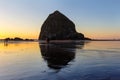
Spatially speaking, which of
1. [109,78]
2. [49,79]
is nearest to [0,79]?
[49,79]

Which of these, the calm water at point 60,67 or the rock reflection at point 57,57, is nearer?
the calm water at point 60,67

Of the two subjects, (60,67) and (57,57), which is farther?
(57,57)

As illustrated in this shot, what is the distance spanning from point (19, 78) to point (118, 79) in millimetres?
4977

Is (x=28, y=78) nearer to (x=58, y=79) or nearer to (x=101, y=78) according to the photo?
(x=58, y=79)

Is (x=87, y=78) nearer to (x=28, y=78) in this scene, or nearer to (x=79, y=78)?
(x=79, y=78)

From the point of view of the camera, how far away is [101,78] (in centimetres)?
1133

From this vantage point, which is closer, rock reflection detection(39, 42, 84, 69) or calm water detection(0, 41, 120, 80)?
calm water detection(0, 41, 120, 80)

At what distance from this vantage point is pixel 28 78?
38.1 feet

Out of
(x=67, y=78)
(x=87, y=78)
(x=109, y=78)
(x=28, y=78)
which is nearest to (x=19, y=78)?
(x=28, y=78)

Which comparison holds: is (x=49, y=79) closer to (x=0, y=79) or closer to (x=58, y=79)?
(x=58, y=79)

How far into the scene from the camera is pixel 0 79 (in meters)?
11.6

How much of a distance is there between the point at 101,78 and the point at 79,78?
3.60 feet

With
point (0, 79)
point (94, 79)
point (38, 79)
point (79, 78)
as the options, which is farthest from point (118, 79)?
point (0, 79)

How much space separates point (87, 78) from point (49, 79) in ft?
6.28
